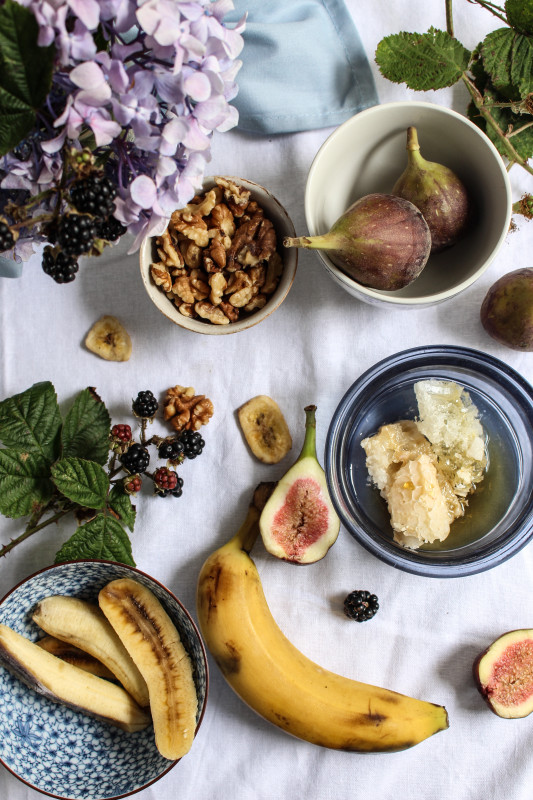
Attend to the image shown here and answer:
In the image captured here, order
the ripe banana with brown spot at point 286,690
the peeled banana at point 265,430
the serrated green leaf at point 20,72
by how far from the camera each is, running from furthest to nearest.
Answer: the peeled banana at point 265,430 → the ripe banana with brown spot at point 286,690 → the serrated green leaf at point 20,72

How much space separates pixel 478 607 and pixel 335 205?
2.29 ft

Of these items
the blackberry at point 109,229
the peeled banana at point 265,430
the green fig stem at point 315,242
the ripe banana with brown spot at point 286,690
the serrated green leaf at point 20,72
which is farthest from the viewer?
the peeled banana at point 265,430

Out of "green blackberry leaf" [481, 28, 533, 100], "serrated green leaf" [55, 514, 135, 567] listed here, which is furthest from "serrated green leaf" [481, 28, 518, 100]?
"serrated green leaf" [55, 514, 135, 567]

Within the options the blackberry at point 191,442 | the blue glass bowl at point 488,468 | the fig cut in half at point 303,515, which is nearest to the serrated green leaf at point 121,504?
the blackberry at point 191,442

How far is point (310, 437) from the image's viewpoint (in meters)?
1.03

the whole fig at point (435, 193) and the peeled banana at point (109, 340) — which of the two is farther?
the peeled banana at point (109, 340)

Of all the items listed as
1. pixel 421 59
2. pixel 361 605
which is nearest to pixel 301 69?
pixel 421 59

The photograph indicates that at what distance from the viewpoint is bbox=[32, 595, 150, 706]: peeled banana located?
37.2 inches

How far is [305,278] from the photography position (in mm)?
1098

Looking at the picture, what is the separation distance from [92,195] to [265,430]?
55cm

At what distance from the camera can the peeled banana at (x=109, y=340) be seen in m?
1.08

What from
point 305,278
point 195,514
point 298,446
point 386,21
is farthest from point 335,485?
point 386,21

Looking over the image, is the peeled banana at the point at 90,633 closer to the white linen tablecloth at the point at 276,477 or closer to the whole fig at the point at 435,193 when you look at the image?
the white linen tablecloth at the point at 276,477

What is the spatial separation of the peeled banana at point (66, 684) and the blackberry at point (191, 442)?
36 centimetres
